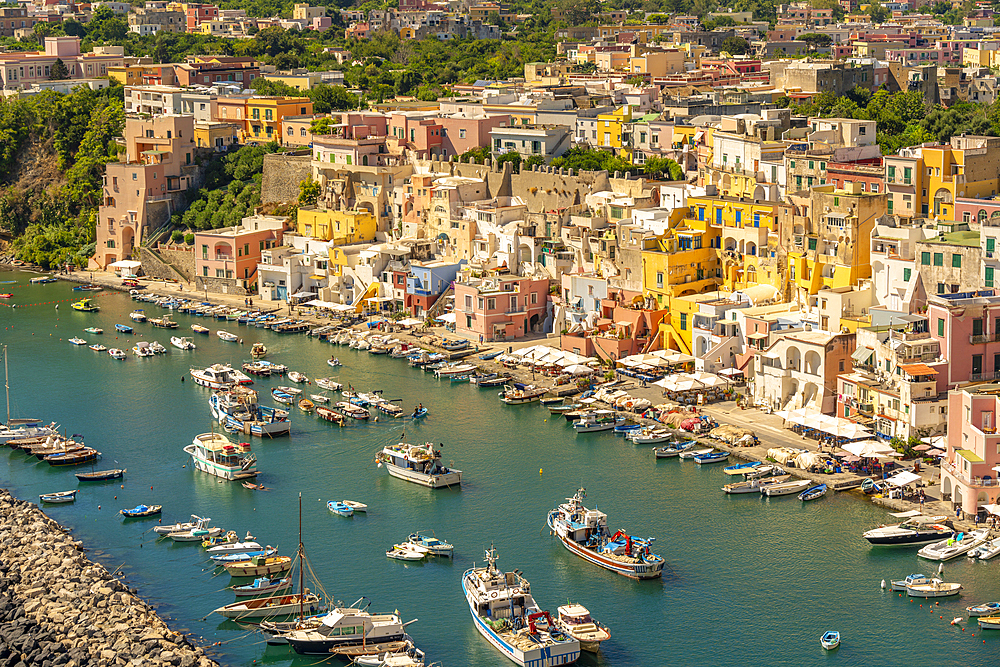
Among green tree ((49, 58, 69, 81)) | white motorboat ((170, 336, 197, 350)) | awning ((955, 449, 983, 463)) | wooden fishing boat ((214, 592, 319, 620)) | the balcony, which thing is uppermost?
green tree ((49, 58, 69, 81))

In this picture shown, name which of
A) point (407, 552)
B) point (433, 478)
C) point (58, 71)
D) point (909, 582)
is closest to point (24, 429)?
point (433, 478)

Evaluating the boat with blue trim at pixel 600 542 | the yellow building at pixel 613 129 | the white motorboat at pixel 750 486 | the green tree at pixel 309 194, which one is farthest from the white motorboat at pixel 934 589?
the green tree at pixel 309 194

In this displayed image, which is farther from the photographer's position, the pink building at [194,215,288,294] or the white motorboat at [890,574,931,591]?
the pink building at [194,215,288,294]

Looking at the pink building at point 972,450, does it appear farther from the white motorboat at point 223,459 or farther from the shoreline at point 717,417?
the white motorboat at point 223,459

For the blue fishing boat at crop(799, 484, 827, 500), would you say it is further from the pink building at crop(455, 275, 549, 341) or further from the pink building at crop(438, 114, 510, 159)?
the pink building at crop(438, 114, 510, 159)

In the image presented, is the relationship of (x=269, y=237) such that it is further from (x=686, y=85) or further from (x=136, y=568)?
(x=136, y=568)

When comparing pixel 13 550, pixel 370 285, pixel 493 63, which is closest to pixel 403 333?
pixel 370 285

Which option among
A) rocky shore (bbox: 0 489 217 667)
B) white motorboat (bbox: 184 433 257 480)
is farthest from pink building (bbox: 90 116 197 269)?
rocky shore (bbox: 0 489 217 667)
